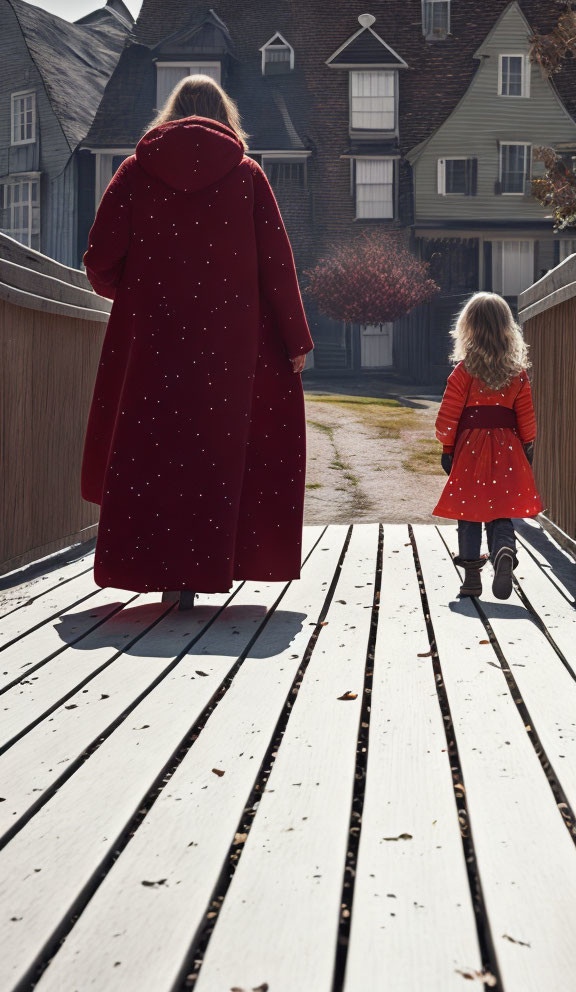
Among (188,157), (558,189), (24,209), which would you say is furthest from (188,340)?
(24,209)

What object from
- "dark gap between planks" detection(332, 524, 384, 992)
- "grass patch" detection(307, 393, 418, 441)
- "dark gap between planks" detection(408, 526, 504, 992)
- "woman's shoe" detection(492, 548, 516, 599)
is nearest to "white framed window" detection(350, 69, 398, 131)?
"grass patch" detection(307, 393, 418, 441)

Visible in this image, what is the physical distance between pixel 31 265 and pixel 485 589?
95.0 inches

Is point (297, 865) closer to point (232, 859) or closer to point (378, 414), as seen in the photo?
point (232, 859)

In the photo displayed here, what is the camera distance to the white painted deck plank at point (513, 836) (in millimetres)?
1597

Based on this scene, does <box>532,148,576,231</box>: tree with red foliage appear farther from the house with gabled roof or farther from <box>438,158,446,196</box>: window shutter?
the house with gabled roof

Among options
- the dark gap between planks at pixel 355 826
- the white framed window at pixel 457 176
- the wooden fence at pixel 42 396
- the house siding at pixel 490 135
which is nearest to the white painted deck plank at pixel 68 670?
the dark gap between planks at pixel 355 826

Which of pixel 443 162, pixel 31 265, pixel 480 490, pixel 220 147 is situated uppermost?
pixel 443 162

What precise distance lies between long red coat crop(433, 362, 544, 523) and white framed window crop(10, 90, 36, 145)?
26.2m

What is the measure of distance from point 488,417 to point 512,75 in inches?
1029

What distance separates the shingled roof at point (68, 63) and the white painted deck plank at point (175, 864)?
26.8 m

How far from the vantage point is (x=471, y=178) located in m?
28.0

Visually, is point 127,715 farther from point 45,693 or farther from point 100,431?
point 100,431

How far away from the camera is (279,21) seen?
2916cm

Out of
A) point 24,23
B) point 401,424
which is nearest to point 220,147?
point 401,424
